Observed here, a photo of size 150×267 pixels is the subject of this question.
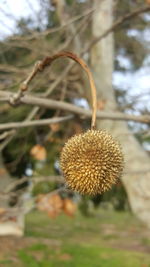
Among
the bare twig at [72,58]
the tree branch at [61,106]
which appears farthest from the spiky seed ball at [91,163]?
the tree branch at [61,106]

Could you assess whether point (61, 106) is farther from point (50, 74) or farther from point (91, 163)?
point (50, 74)

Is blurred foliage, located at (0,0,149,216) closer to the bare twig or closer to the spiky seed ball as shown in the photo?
the bare twig

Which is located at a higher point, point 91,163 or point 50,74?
point 50,74

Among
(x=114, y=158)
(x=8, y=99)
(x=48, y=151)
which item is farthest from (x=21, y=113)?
(x=114, y=158)

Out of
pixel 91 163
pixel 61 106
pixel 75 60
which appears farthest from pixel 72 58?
pixel 61 106

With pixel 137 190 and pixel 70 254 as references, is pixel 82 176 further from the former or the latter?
pixel 70 254

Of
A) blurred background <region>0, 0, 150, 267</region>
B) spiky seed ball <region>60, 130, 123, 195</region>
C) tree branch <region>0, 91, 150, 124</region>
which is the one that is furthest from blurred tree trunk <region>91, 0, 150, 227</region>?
spiky seed ball <region>60, 130, 123, 195</region>
